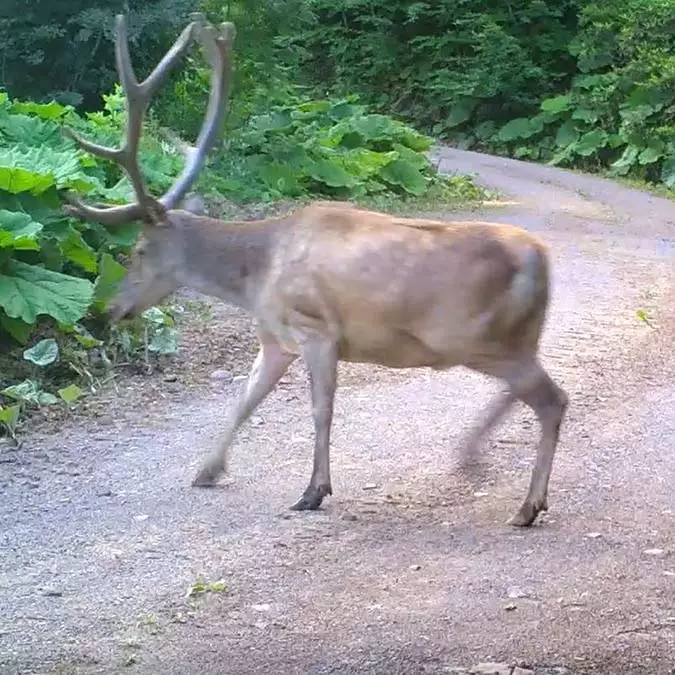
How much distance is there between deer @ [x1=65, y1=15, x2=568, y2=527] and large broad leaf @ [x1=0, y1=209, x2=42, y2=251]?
5.24ft

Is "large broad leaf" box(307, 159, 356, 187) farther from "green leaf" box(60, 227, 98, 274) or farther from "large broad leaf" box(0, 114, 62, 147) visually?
"green leaf" box(60, 227, 98, 274)

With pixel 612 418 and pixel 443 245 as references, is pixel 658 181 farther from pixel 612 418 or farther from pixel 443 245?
pixel 443 245

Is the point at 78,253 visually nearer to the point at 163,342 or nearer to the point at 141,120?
the point at 163,342

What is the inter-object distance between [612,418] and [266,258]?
101 inches

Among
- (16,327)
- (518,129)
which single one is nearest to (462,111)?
(518,129)

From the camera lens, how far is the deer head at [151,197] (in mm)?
7062

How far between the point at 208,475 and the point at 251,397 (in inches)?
17.7

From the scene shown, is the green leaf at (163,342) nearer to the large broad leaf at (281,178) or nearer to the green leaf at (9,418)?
the green leaf at (9,418)

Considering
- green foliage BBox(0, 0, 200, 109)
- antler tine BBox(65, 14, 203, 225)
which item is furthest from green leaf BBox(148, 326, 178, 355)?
green foliage BBox(0, 0, 200, 109)

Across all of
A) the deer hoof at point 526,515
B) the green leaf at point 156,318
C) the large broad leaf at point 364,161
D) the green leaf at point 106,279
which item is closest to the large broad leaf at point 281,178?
the large broad leaf at point 364,161

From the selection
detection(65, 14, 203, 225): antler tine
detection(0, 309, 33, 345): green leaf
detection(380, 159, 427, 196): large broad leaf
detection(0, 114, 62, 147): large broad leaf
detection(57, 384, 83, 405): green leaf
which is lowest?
detection(380, 159, 427, 196): large broad leaf

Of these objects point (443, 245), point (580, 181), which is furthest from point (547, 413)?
point (580, 181)

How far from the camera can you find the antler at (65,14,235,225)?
23.1 ft

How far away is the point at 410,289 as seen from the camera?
21.1 feet
